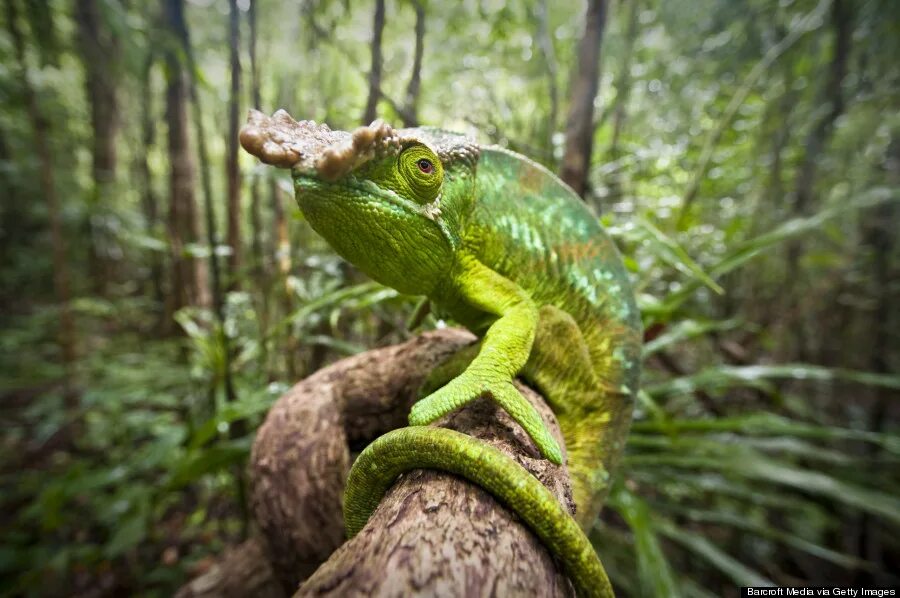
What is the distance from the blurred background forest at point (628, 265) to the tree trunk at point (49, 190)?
0.03 metres

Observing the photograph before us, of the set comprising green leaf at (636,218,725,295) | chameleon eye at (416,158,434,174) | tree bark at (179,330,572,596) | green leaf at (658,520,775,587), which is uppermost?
chameleon eye at (416,158,434,174)

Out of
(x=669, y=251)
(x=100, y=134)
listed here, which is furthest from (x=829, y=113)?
(x=100, y=134)

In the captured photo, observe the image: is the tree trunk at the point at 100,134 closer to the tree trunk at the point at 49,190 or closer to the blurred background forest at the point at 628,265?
the blurred background forest at the point at 628,265

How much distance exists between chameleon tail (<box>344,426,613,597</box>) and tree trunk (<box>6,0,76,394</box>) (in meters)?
3.59

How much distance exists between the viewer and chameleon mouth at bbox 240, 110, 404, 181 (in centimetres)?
76

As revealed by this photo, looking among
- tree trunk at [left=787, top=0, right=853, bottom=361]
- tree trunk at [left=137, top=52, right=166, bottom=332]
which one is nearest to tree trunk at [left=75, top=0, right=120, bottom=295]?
tree trunk at [left=137, top=52, right=166, bottom=332]

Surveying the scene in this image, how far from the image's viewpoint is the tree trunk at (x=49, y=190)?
2604mm

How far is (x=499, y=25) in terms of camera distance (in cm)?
228

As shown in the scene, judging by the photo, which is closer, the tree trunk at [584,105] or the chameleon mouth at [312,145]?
the chameleon mouth at [312,145]

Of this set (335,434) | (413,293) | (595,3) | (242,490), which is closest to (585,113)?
(595,3)

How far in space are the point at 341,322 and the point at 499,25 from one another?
1.96 metres

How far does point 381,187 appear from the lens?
0.92 meters

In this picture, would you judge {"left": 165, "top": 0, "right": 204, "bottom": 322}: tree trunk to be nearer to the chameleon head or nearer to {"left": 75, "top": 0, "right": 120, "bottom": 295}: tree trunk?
{"left": 75, "top": 0, "right": 120, "bottom": 295}: tree trunk

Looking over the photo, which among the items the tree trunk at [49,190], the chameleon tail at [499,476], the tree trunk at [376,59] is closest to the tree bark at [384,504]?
the chameleon tail at [499,476]
